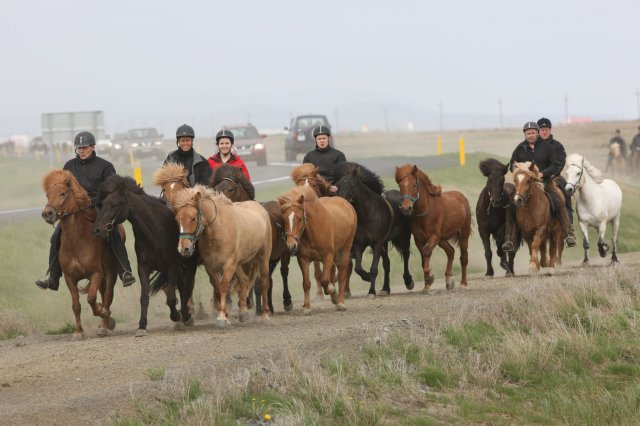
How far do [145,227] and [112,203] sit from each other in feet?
2.02

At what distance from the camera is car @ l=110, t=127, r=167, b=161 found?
6500 centimetres

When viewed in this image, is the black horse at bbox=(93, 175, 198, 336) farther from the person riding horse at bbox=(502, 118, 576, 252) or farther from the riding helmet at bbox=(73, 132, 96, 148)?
the person riding horse at bbox=(502, 118, 576, 252)

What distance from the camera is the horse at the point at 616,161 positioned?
4725cm

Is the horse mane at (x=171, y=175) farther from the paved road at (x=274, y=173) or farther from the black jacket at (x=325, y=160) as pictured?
→ the paved road at (x=274, y=173)

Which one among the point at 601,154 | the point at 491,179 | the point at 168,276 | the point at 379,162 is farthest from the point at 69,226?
the point at 601,154

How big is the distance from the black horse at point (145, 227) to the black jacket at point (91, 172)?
78 cm

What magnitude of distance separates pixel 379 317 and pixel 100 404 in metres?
6.06

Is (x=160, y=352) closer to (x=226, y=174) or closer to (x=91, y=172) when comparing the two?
(x=91, y=172)

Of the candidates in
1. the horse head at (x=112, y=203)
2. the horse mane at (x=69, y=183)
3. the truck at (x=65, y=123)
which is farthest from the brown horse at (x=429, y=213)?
the truck at (x=65, y=123)

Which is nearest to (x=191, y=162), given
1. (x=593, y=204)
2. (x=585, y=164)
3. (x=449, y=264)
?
(x=449, y=264)

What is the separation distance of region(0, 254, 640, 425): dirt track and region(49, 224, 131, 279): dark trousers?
2.87 ft

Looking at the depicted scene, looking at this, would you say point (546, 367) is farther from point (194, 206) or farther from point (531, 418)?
point (194, 206)

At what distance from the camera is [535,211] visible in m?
20.8

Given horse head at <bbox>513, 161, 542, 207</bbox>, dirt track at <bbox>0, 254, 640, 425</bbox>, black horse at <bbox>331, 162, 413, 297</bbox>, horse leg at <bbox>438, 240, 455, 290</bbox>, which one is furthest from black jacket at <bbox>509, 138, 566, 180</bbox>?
dirt track at <bbox>0, 254, 640, 425</bbox>
